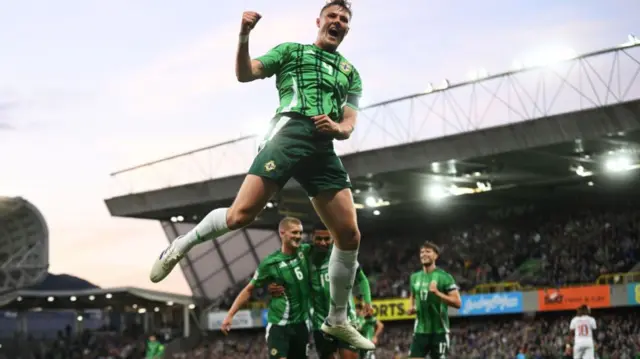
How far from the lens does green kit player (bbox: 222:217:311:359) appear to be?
11.0m

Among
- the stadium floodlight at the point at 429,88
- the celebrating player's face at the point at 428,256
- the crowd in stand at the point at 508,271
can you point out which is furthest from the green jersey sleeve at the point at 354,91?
the stadium floodlight at the point at 429,88

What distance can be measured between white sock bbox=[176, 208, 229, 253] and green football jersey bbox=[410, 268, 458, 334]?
22.4 ft

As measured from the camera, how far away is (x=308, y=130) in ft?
22.6

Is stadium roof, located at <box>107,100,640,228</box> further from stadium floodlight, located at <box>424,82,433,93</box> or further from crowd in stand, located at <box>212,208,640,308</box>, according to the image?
stadium floodlight, located at <box>424,82,433,93</box>

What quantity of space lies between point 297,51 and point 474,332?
32.8 metres

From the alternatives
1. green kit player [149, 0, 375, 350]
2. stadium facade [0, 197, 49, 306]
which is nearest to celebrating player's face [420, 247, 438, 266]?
green kit player [149, 0, 375, 350]

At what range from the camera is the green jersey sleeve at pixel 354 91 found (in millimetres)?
7426

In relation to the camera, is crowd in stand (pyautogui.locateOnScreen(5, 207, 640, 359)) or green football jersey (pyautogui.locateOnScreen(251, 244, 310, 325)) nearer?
green football jersey (pyautogui.locateOnScreen(251, 244, 310, 325))

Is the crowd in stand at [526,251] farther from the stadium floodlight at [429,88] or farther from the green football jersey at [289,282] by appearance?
the green football jersey at [289,282]

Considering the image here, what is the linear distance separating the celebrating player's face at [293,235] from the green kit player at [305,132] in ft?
11.3

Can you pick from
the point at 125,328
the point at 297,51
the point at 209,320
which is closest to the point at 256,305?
the point at 209,320

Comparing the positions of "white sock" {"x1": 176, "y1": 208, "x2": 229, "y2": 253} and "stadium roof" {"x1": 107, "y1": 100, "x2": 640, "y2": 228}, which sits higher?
"stadium roof" {"x1": 107, "y1": 100, "x2": 640, "y2": 228}

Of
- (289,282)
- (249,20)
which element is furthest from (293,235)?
(249,20)


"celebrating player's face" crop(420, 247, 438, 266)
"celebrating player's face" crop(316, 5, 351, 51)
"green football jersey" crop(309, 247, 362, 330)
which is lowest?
"green football jersey" crop(309, 247, 362, 330)
